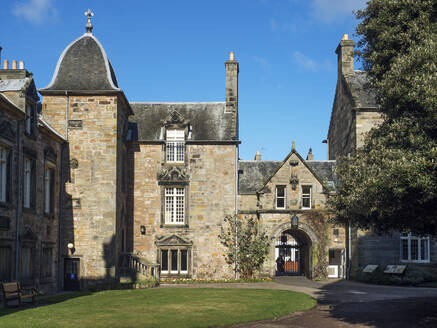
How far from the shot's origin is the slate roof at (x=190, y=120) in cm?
3294

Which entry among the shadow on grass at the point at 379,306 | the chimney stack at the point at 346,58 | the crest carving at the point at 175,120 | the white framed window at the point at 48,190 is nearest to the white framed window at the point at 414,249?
the shadow on grass at the point at 379,306

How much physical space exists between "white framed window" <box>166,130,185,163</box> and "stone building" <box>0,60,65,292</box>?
778 cm

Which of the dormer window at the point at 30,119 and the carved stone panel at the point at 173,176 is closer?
the dormer window at the point at 30,119

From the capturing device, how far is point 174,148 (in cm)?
3284

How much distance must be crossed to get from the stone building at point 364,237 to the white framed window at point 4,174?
Answer: 18.3 metres

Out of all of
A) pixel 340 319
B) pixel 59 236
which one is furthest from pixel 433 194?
pixel 59 236

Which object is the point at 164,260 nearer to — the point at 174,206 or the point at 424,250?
the point at 174,206

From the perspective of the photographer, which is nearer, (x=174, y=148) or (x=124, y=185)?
(x=124, y=185)

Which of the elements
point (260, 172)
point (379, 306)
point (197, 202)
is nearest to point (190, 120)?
point (197, 202)

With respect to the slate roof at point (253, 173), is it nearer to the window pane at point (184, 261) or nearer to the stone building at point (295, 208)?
the stone building at point (295, 208)

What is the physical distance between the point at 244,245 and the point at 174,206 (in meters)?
4.86

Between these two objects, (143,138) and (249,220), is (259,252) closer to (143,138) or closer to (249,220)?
(249,220)

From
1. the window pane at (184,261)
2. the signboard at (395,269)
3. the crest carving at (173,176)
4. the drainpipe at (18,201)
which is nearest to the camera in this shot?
the drainpipe at (18,201)

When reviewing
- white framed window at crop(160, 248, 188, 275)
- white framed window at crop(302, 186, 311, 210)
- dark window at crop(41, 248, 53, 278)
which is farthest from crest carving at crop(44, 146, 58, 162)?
white framed window at crop(302, 186, 311, 210)
